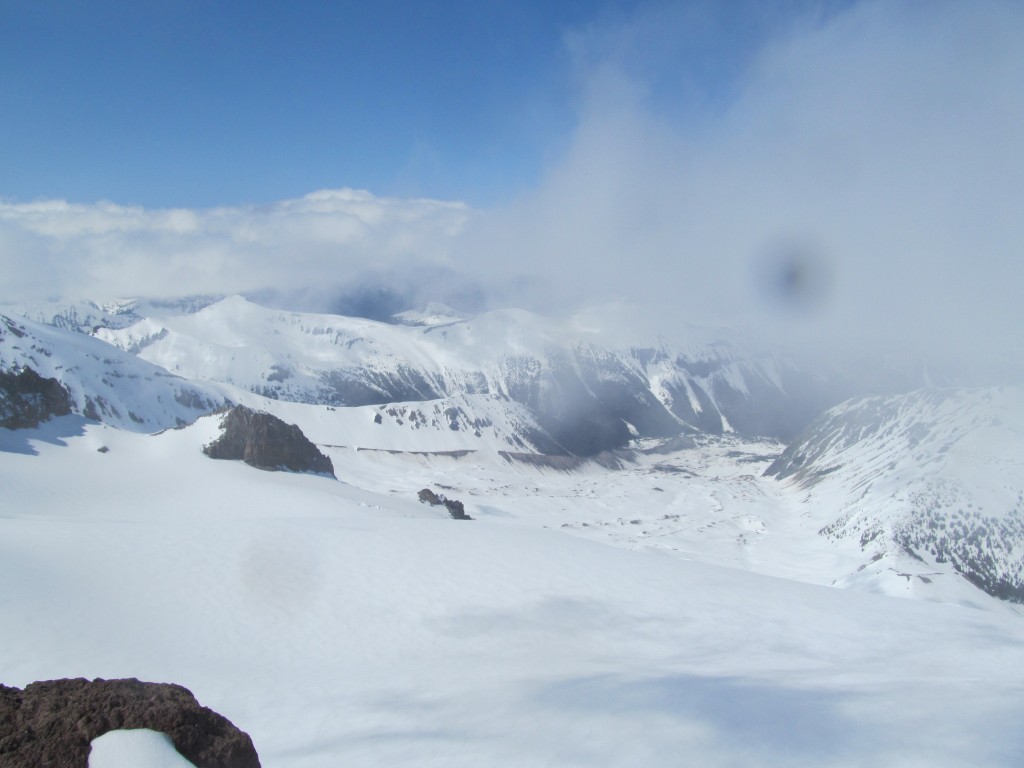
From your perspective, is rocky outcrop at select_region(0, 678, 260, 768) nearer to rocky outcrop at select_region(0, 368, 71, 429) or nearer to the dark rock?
rocky outcrop at select_region(0, 368, 71, 429)

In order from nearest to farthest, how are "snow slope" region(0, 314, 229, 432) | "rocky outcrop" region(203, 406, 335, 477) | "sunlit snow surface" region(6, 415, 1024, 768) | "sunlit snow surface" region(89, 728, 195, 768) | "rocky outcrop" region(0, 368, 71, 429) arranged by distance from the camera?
"sunlit snow surface" region(89, 728, 195, 768)
"sunlit snow surface" region(6, 415, 1024, 768)
"rocky outcrop" region(0, 368, 71, 429)
"rocky outcrop" region(203, 406, 335, 477)
"snow slope" region(0, 314, 229, 432)

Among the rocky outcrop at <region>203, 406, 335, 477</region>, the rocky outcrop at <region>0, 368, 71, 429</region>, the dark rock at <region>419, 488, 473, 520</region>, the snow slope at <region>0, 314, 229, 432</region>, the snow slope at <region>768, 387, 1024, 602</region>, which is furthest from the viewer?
the snow slope at <region>0, 314, 229, 432</region>

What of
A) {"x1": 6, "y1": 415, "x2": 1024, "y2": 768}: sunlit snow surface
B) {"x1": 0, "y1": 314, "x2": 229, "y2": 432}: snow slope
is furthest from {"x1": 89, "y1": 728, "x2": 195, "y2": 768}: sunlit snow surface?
{"x1": 0, "y1": 314, "x2": 229, "y2": 432}: snow slope

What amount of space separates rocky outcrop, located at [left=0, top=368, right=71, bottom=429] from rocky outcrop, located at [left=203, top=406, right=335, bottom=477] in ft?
45.0

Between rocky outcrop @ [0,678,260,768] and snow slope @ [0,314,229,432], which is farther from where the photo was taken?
snow slope @ [0,314,229,432]

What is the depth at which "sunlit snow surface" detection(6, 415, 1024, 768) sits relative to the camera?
9.52m

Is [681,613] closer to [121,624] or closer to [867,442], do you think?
[121,624]

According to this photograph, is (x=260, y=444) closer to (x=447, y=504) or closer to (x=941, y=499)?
(x=447, y=504)

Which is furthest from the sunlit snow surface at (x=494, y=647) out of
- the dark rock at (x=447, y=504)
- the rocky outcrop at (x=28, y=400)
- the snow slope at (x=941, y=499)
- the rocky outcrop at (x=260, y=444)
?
the snow slope at (x=941, y=499)

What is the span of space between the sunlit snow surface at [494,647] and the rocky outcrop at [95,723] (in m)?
2.97

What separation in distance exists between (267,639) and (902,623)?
58.6 ft

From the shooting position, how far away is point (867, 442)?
6088 inches

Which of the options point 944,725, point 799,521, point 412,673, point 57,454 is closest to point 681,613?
point 412,673

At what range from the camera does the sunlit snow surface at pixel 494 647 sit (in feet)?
31.2
